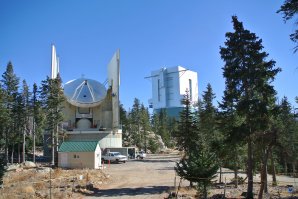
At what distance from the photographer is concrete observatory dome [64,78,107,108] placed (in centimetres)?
8806

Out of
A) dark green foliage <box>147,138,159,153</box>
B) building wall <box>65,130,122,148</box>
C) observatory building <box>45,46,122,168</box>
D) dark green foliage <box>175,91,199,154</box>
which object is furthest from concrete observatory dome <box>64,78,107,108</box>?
dark green foliage <box>175,91,199,154</box>

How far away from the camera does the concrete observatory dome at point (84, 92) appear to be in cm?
8806

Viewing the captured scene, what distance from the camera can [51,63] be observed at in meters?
80.6

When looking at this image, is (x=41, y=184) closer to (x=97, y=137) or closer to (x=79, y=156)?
(x=79, y=156)

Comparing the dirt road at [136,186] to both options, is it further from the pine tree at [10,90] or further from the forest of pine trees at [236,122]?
the pine tree at [10,90]

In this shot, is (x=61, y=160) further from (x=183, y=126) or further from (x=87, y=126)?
(x=87, y=126)

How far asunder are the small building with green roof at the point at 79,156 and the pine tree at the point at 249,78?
86.3ft

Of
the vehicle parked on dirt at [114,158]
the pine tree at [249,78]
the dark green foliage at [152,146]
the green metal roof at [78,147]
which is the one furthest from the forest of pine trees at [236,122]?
the dark green foliage at [152,146]

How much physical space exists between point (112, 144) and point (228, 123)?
52.1 metres

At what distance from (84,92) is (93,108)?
490cm

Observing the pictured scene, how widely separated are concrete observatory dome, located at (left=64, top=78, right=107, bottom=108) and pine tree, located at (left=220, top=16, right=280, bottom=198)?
64301mm

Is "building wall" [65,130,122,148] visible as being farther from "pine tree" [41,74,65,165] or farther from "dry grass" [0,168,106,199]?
"dry grass" [0,168,106,199]

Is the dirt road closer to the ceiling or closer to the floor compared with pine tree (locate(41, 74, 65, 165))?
closer to the floor

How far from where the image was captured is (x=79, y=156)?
159 ft
